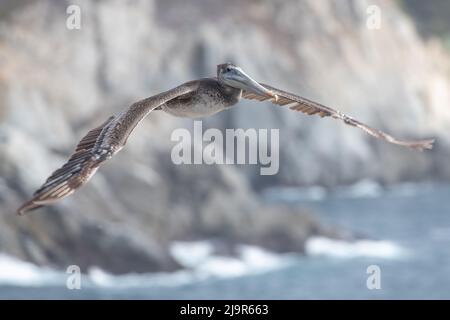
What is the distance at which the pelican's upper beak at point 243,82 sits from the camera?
9719 mm

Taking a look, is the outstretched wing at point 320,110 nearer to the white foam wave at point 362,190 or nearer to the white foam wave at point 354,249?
the white foam wave at point 354,249

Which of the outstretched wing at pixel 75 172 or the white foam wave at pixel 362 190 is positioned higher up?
the white foam wave at pixel 362 190

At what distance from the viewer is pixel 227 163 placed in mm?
37562

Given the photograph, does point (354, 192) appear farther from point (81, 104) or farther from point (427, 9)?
point (81, 104)

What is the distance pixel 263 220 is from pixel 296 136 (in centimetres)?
634

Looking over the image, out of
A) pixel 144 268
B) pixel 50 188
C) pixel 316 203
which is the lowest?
pixel 50 188

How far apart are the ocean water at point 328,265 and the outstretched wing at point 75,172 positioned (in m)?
22.2

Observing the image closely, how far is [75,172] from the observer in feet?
28.0

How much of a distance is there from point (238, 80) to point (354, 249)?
30005mm

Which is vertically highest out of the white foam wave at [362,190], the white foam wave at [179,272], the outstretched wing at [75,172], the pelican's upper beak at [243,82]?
the white foam wave at [362,190]

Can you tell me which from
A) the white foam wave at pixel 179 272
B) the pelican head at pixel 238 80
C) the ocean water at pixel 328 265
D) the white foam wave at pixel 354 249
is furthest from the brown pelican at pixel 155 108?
the white foam wave at pixel 354 249

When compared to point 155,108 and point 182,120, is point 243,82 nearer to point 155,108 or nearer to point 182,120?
point 155,108

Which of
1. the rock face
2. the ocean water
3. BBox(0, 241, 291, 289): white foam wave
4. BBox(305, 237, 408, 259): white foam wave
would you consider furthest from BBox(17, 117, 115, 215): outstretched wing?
BBox(305, 237, 408, 259): white foam wave

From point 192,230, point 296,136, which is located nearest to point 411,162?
point 296,136
